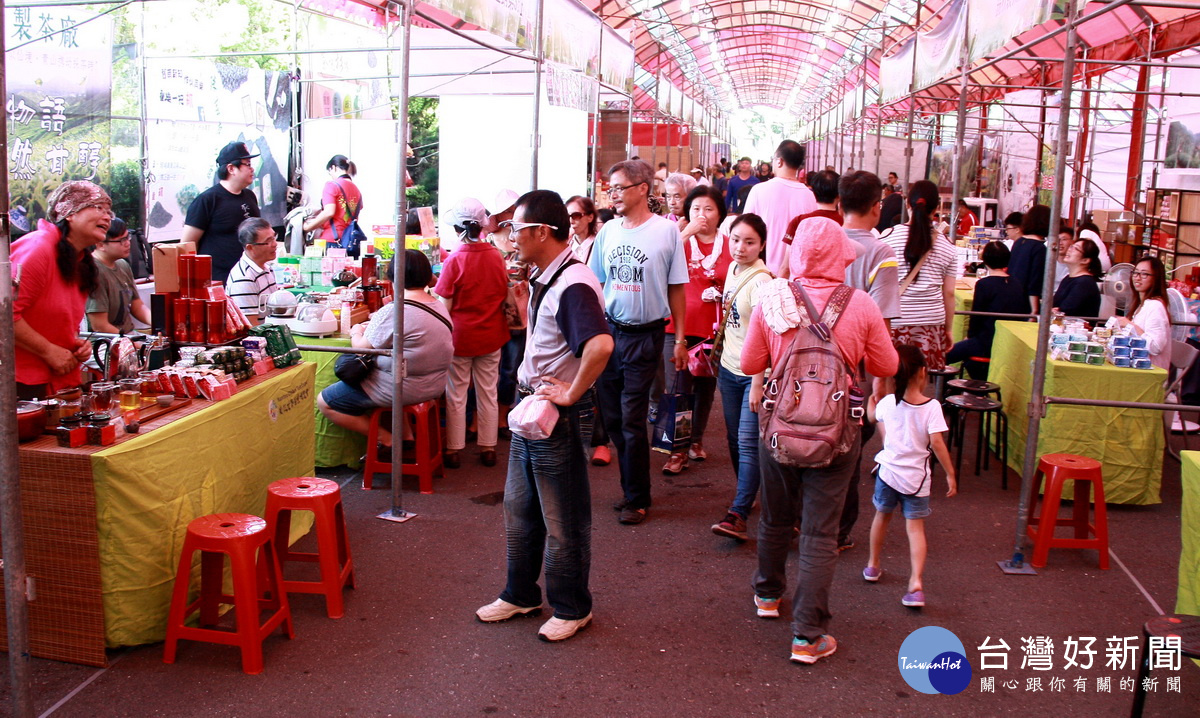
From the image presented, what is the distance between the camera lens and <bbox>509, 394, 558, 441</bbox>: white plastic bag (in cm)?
338

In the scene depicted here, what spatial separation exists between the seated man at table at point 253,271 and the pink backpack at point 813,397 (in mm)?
3267

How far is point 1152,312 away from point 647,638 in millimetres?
4095

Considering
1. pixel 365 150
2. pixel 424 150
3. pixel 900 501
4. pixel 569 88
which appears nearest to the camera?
pixel 900 501

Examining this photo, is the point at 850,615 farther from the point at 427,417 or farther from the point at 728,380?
the point at 427,417

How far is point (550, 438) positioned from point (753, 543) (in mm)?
1688

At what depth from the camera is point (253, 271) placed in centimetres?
549

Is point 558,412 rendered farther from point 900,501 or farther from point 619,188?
point 619,188

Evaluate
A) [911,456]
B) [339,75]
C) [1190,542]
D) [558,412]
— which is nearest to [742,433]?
[911,456]

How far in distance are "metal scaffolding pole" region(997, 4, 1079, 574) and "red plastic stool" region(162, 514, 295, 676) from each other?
3.22 m

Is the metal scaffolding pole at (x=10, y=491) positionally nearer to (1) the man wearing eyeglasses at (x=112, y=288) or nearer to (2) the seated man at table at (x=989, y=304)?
(1) the man wearing eyeglasses at (x=112, y=288)

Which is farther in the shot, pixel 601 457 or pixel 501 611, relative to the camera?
pixel 601 457

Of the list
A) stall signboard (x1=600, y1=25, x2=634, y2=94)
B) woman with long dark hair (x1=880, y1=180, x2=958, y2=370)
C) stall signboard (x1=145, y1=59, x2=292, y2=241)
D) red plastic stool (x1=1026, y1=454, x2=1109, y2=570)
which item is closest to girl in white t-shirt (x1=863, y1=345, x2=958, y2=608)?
red plastic stool (x1=1026, y1=454, x2=1109, y2=570)

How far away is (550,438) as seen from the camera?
3.48m

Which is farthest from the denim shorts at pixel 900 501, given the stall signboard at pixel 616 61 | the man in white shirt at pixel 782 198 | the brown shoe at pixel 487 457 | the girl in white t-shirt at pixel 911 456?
the stall signboard at pixel 616 61
